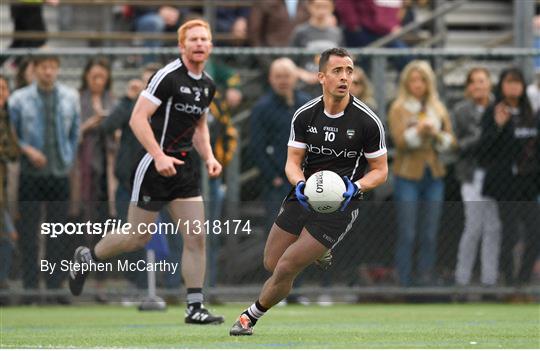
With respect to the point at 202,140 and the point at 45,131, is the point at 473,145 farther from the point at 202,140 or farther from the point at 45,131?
the point at 45,131

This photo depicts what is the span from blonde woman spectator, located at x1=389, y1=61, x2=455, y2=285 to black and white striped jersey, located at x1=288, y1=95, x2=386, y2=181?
4.44 meters

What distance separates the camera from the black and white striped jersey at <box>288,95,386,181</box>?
929 centimetres

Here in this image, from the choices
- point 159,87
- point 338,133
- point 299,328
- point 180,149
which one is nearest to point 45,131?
point 180,149

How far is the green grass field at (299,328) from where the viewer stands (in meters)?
8.98

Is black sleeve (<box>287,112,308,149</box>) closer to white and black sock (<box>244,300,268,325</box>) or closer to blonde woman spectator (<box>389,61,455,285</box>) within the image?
white and black sock (<box>244,300,268,325</box>)

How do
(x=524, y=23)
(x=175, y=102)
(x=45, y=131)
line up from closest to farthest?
(x=175, y=102), (x=45, y=131), (x=524, y=23)

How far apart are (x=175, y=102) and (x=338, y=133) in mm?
2103

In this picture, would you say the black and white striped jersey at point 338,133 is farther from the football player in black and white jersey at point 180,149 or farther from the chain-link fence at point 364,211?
the chain-link fence at point 364,211

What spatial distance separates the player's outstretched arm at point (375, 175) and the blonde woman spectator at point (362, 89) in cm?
455

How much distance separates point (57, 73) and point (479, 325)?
581 centimetres

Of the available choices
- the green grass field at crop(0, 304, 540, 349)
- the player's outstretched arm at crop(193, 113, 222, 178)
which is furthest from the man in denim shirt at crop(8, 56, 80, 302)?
the player's outstretched arm at crop(193, 113, 222, 178)

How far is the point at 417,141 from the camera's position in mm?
14023

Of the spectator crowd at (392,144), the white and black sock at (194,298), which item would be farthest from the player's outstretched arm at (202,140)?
the spectator crowd at (392,144)

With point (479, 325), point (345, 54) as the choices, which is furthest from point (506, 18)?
point (345, 54)
